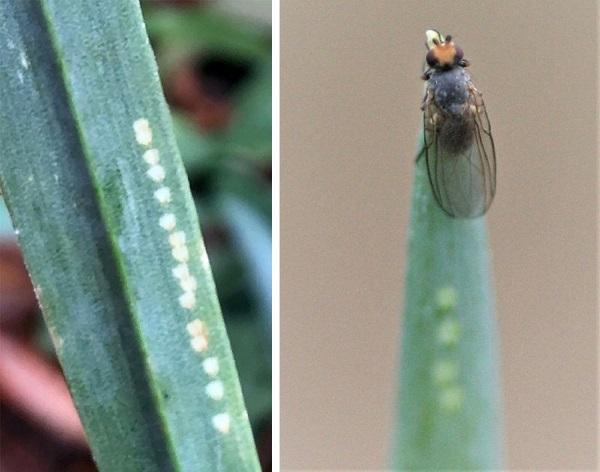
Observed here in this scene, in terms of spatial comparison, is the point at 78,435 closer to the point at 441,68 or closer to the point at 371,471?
the point at 371,471

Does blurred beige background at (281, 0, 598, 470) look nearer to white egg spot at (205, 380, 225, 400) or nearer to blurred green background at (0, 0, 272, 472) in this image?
blurred green background at (0, 0, 272, 472)

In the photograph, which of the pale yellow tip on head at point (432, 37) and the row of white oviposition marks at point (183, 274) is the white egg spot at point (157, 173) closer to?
the row of white oviposition marks at point (183, 274)

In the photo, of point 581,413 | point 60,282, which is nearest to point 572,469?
point 581,413

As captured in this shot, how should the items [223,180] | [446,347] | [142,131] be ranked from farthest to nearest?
[223,180]
[446,347]
[142,131]

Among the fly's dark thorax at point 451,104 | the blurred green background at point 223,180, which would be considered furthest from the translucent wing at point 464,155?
the blurred green background at point 223,180

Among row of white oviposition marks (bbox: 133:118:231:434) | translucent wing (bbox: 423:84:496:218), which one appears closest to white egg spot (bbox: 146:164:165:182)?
row of white oviposition marks (bbox: 133:118:231:434)

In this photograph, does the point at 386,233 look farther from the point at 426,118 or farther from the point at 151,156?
the point at 151,156

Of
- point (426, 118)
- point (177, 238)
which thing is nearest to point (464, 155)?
point (426, 118)
